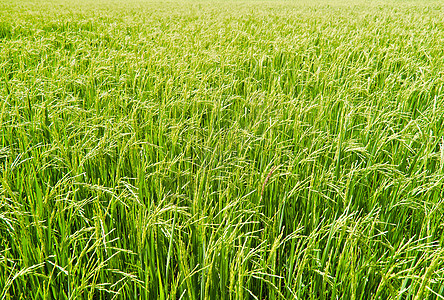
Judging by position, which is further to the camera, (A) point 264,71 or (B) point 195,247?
(A) point 264,71

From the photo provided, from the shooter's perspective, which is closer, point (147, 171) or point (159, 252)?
point (159, 252)

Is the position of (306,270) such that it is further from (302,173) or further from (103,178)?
(103,178)

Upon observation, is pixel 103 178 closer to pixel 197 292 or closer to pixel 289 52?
pixel 197 292

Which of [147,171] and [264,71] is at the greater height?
[264,71]

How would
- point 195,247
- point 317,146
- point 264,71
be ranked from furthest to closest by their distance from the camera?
point 264,71 → point 317,146 → point 195,247

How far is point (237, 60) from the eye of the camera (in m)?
3.18

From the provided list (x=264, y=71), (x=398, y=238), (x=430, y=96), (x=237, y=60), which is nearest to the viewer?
(x=398, y=238)

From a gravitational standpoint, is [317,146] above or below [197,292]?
above

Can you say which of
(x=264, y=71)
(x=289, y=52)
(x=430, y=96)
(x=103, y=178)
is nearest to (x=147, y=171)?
(x=103, y=178)

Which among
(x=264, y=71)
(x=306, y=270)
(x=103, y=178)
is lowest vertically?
(x=306, y=270)

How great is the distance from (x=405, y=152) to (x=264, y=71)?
163 centimetres

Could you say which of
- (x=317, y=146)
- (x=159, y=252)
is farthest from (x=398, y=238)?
(x=159, y=252)

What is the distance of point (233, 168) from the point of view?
1.40 metres

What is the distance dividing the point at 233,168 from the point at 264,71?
1683 millimetres
